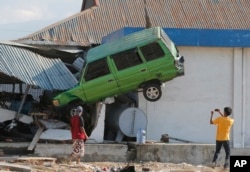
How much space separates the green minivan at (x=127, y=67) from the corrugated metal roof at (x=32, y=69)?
70 centimetres

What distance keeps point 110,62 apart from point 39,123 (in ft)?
8.69

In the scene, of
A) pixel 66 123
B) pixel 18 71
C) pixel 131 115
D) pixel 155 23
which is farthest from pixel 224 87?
pixel 155 23

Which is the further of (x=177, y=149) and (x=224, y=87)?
(x=224, y=87)

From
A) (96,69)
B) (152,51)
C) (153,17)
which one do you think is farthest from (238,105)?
(153,17)

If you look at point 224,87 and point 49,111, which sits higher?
point 224,87

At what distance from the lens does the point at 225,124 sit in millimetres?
13977

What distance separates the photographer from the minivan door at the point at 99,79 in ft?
55.5

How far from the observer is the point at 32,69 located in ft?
57.8

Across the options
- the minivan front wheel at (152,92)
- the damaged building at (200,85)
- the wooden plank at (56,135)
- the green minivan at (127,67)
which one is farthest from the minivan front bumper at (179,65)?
the wooden plank at (56,135)

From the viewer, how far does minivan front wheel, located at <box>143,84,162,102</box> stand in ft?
56.7

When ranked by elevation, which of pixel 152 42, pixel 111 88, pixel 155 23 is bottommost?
pixel 111 88

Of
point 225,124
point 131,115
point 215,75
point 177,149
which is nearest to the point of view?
point 225,124

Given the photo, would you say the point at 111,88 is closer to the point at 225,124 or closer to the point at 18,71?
the point at 18,71

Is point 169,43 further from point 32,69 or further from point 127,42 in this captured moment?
point 32,69
